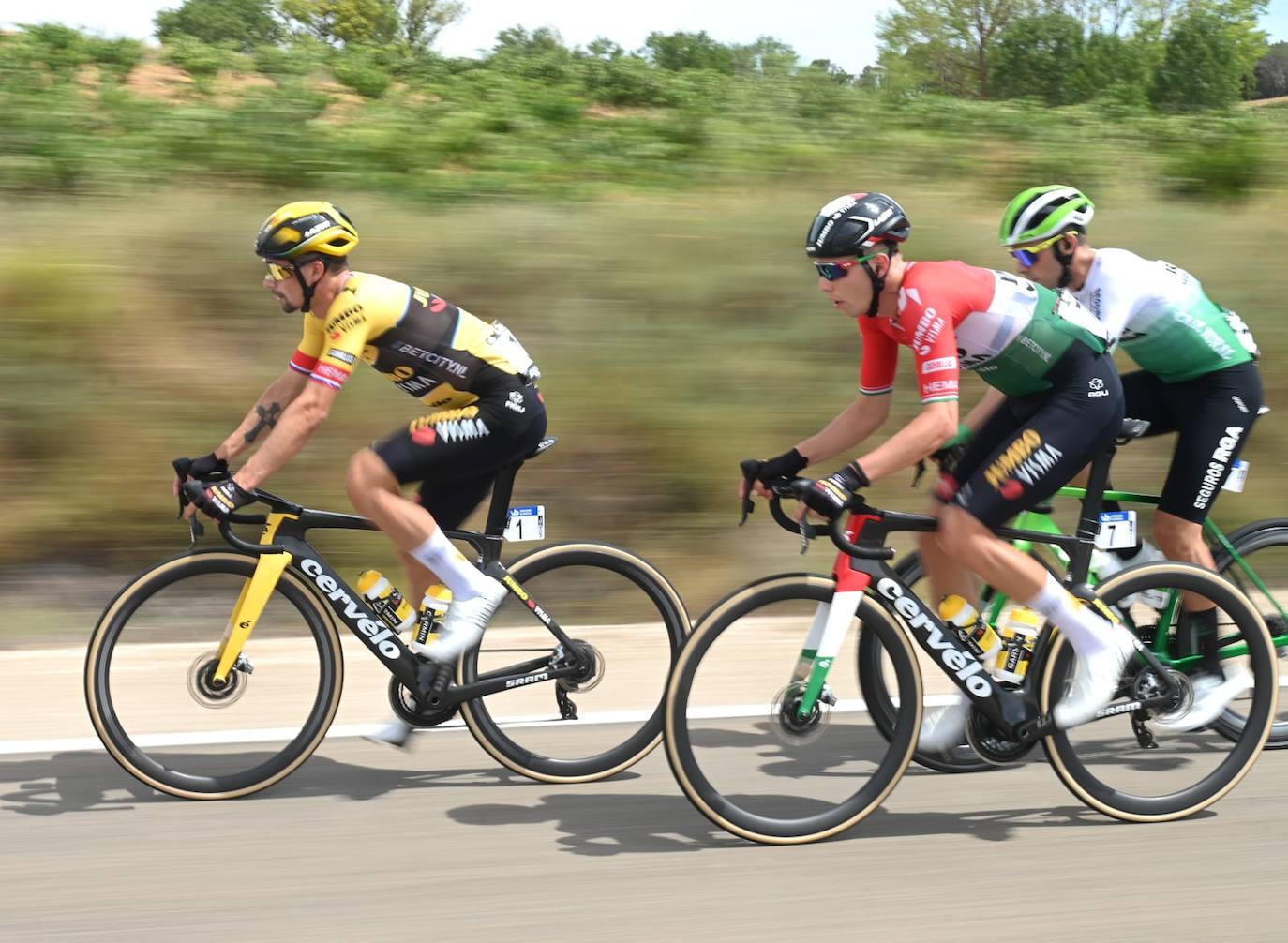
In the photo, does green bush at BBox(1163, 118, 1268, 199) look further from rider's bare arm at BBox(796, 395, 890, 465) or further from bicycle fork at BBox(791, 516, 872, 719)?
bicycle fork at BBox(791, 516, 872, 719)

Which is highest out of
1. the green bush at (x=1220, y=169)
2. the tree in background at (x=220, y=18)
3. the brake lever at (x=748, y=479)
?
the tree in background at (x=220, y=18)

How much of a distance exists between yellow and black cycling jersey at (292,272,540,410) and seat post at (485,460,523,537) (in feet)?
0.89

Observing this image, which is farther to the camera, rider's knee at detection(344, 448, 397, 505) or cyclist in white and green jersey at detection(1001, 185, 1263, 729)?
cyclist in white and green jersey at detection(1001, 185, 1263, 729)

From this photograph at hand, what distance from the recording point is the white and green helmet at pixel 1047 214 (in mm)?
4852

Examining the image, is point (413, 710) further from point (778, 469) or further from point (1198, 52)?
point (1198, 52)

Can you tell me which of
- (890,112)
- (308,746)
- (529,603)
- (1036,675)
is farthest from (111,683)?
(890,112)

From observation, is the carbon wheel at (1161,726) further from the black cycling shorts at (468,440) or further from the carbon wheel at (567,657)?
the black cycling shorts at (468,440)

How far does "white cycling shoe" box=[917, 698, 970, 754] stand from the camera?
4.59 metres

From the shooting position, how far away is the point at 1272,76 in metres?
67.9

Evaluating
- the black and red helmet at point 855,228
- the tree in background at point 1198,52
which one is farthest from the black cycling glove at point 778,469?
the tree in background at point 1198,52

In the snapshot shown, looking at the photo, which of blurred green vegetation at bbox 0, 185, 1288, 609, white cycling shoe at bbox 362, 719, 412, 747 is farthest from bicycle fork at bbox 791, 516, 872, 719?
blurred green vegetation at bbox 0, 185, 1288, 609

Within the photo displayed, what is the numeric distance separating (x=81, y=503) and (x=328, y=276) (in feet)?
9.94

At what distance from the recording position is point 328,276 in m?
4.54

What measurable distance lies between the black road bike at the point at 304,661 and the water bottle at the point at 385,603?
0.25 feet
